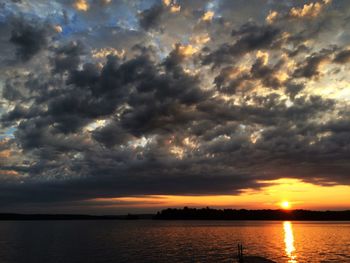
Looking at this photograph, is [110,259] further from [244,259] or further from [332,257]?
[332,257]

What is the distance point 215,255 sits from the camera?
9106 centimetres

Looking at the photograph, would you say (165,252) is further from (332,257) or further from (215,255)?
(332,257)

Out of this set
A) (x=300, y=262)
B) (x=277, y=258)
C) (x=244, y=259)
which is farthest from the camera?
(x=277, y=258)

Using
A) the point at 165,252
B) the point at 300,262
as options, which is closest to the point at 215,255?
the point at 165,252

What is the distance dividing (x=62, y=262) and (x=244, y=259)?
128 ft

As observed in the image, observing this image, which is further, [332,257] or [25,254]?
[25,254]

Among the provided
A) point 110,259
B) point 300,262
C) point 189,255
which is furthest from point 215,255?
point 110,259

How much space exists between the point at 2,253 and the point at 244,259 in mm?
65763

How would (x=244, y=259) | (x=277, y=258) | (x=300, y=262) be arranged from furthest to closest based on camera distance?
(x=277, y=258), (x=300, y=262), (x=244, y=259)

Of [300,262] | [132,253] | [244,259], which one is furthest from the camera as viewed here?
[132,253]

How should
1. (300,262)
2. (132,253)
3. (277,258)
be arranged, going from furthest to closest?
(132,253) < (277,258) < (300,262)

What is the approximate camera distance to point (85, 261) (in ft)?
265

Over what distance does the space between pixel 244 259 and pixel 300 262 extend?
48.2ft

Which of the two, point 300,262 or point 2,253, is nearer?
point 300,262
